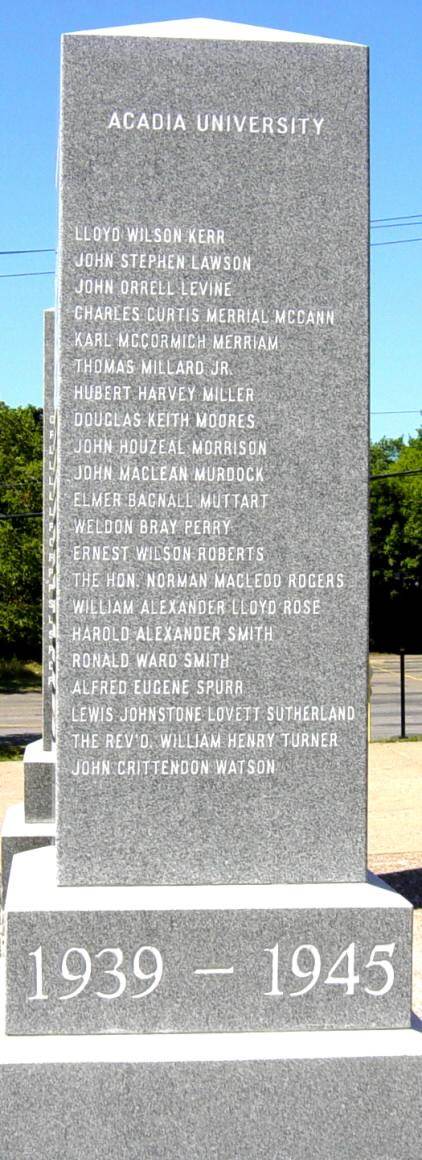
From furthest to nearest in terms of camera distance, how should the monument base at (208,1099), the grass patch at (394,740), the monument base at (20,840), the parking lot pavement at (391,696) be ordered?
the parking lot pavement at (391,696) → the grass patch at (394,740) → the monument base at (20,840) → the monument base at (208,1099)

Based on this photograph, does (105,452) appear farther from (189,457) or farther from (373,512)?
(373,512)

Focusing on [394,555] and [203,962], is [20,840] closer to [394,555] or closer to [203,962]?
[203,962]

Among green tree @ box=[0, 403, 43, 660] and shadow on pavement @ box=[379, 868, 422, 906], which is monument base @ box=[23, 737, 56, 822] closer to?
shadow on pavement @ box=[379, 868, 422, 906]

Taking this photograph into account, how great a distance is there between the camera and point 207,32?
4.22 metres

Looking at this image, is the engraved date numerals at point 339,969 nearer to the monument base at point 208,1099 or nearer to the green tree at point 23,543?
the monument base at point 208,1099

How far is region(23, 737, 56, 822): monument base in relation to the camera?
841 cm

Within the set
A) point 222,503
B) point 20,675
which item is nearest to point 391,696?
point 20,675

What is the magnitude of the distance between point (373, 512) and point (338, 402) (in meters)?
54.9

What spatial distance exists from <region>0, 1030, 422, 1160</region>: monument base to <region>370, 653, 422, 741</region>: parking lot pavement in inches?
789

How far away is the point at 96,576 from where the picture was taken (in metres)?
4.09

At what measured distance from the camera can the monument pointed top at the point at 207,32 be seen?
13.7ft

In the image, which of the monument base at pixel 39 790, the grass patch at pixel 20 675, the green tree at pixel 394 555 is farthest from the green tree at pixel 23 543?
the monument base at pixel 39 790

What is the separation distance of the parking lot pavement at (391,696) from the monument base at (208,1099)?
20.0m

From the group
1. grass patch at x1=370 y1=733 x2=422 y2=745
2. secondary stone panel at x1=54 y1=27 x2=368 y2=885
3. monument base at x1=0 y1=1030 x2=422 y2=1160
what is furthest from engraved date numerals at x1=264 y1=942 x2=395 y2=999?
grass patch at x1=370 y1=733 x2=422 y2=745
